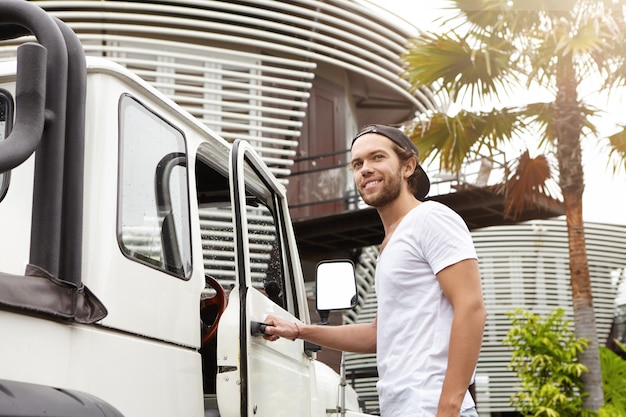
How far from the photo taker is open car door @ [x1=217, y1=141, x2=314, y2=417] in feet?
7.75

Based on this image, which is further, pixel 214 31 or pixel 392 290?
pixel 214 31

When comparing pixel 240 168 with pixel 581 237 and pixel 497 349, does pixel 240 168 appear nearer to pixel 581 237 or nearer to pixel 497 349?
pixel 581 237

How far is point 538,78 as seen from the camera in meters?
10.1

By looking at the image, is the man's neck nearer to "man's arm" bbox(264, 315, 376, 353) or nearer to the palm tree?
"man's arm" bbox(264, 315, 376, 353)

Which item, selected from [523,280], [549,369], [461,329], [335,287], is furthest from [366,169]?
[523,280]

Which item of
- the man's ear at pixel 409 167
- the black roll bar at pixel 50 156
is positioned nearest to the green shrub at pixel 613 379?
the man's ear at pixel 409 167

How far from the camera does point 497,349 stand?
2106cm

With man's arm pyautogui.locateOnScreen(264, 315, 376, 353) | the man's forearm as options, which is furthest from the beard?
man's arm pyautogui.locateOnScreen(264, 315, 376, 353)

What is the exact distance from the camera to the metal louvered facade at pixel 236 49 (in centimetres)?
1268

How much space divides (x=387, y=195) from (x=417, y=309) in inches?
13.7

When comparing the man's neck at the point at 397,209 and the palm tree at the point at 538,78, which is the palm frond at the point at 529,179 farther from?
the man's neck at the point at 397,209

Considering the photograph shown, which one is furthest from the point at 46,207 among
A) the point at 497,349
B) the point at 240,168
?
the point at 497,349

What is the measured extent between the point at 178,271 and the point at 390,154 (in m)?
0.68

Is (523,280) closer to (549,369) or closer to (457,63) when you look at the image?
(549,369)
